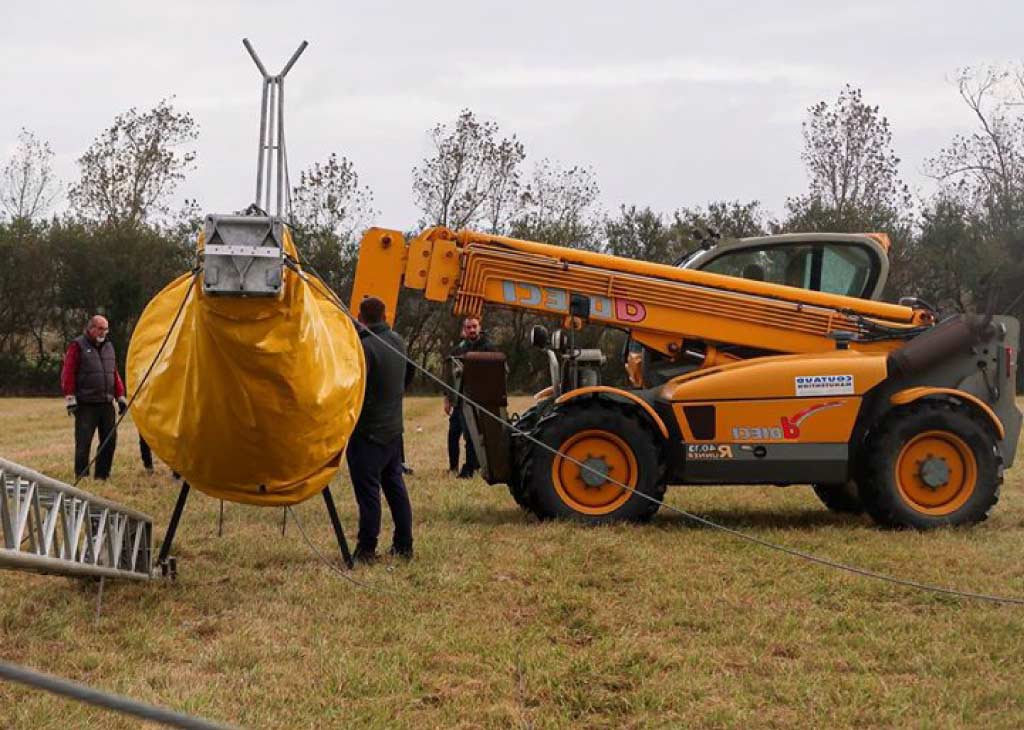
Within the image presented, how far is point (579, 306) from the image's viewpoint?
10.1m

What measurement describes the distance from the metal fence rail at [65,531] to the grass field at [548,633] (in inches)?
10.2

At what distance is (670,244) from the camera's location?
43500mm

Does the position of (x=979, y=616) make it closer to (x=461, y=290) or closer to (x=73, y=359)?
(x=461, y=290)

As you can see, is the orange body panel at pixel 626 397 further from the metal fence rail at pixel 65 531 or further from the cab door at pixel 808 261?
the metal fence rail at pixel 65 531

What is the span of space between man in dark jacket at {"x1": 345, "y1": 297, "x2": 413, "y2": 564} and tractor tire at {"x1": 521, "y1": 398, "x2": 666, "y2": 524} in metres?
1.50

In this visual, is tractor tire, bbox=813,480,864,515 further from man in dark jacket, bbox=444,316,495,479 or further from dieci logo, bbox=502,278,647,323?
man in dark jacket, bbox=444,316,495,479

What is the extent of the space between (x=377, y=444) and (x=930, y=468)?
4561mm

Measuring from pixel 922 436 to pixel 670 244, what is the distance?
34.4 meters

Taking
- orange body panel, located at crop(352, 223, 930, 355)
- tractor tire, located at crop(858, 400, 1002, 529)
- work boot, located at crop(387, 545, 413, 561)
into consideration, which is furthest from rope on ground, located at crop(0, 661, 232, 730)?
tractor tire, located at crop(858, 400, 1002, 529)

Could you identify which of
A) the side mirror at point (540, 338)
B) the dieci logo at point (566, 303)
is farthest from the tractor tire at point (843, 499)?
the side mirror at point (540, 338)

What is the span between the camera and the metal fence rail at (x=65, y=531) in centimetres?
557

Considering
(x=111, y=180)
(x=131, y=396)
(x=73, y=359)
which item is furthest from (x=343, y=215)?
(x=131, y=396)

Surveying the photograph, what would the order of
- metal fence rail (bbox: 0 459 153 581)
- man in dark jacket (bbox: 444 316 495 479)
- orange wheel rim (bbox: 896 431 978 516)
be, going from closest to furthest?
metal fence rail (bbox: 0 459 153 581), orange wheel rim (bbox: 896 431 978 516), man in dark jacket (bbox: 444 316 495 479)

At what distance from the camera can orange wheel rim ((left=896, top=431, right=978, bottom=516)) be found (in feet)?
31.4
